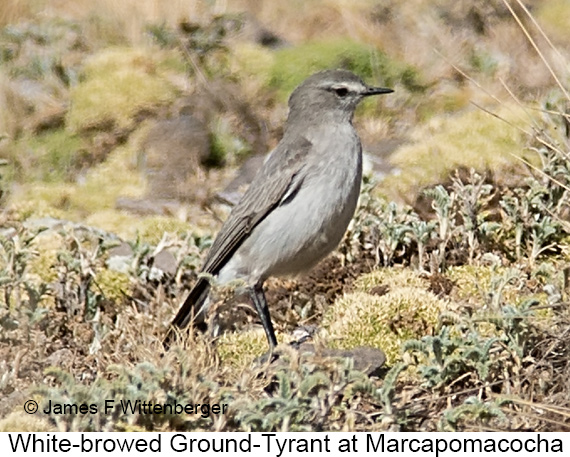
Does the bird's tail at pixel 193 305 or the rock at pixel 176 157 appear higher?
the rock at pixel 176 157

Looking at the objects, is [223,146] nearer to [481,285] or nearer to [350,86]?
[350,86]

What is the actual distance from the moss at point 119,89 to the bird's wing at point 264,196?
4333 mm

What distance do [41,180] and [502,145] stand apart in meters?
4.75

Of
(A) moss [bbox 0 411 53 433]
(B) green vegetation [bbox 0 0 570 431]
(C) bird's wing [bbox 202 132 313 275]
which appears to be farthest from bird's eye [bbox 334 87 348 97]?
(A) moss [bbox 0 411 53 433]

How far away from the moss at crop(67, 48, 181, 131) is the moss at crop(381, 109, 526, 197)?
308 cm

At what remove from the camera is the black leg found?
7074mm

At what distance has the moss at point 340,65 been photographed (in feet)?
40.1

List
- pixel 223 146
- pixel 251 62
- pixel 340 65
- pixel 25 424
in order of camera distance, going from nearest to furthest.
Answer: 1. pixel 25 424
2. pixel 223 146
3. pixel 340 65
4. pixel 251 62

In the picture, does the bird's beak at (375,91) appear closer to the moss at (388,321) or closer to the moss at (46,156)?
the moss at (388,321)

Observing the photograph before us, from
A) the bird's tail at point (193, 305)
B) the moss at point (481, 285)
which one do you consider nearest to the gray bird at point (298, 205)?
the bird's tail at point (193, 305)

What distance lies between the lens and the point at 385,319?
703 centimetres

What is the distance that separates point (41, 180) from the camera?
36.6ft

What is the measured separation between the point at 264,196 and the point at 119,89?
5.04 metres

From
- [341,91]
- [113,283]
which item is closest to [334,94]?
[341,91]
